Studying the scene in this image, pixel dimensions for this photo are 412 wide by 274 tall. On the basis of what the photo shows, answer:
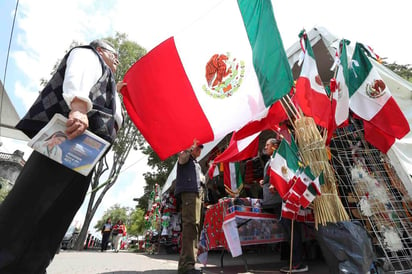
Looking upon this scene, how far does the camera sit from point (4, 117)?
19.3 ft

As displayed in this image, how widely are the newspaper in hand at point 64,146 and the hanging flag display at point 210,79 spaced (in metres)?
1.35

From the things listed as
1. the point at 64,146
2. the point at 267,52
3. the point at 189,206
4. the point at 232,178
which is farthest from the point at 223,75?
the point at 232,178

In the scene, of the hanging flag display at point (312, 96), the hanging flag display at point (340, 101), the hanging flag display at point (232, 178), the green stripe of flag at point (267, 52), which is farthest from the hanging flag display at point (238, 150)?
the green stripe of flag at point (267, 52)

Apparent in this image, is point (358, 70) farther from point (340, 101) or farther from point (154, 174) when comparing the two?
point (154, 174)

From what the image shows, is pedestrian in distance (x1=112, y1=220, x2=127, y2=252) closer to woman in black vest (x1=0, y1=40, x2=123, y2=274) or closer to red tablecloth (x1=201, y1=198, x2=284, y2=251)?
red tablecloth (x1=201, y1=198, x2=284, y2=251)

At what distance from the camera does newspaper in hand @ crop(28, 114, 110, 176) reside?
44.8 inches

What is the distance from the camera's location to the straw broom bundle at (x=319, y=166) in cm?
227

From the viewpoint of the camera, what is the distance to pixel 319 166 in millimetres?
2371

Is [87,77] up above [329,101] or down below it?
A: below

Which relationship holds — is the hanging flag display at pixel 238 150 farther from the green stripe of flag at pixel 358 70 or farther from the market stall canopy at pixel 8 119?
the market stall canopy at pixel 8 119

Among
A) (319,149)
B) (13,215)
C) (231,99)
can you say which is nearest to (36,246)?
(13,215)

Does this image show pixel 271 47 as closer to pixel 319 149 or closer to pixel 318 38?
pixel 319 149

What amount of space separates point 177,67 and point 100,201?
1334cm

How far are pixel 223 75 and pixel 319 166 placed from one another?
139 centimetres
